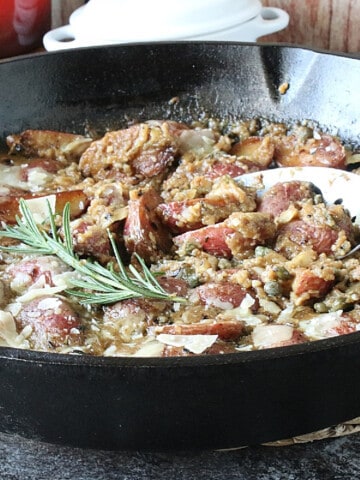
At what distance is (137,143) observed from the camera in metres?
2.37

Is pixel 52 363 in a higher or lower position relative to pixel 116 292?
higher

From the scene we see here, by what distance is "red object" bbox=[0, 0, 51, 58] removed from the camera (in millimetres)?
3201

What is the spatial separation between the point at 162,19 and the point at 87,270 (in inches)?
49.9

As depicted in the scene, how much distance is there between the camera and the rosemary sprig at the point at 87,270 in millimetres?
1758

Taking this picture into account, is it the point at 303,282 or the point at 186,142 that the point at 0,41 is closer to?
the point at 186,142

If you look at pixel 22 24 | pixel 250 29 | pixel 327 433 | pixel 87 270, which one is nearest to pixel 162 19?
pixel 250 29

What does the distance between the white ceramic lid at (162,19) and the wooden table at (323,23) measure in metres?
0.70

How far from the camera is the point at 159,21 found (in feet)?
9.19

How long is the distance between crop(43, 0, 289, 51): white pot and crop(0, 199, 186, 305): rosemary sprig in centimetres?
98

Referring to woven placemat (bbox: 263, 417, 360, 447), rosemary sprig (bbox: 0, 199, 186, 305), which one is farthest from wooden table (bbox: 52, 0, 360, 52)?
woven placemat (bbox: 263, 417, 360, 447)

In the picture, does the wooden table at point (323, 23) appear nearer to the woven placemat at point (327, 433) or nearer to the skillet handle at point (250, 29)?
the skillet handle at point (250, 29)

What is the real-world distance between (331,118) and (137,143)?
1.92ft

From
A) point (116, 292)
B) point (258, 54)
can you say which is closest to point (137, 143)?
point (258, 54)

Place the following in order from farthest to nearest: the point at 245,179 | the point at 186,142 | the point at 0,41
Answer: the point at 0,41 < the point at 186,142 < the point at 245,179
